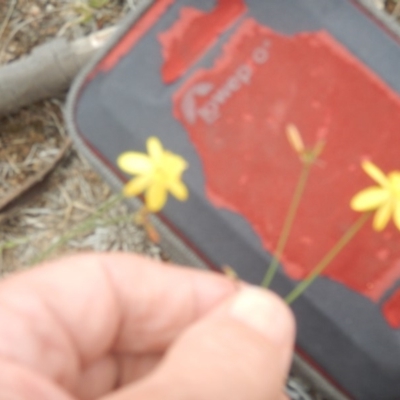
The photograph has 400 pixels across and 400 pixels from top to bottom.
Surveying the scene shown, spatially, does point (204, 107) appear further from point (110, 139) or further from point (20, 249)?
point (20, 249)

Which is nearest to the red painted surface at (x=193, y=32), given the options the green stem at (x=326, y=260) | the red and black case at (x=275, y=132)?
the red and black case at (x=275, y=132)

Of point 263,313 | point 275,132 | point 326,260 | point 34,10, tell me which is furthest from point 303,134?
point 34,10

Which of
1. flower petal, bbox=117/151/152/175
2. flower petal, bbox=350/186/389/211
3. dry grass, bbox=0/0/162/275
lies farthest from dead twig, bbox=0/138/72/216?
flower petal, bbox=350/186/389/211

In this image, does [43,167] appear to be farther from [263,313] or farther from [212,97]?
[263,313]

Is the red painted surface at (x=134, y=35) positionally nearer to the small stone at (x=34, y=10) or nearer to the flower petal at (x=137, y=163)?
the flower petal at (x=137, y=163)

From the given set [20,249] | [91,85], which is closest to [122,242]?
[20,249]

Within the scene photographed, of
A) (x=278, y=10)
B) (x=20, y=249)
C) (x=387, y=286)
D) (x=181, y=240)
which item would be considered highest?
(x=278, y=10)
